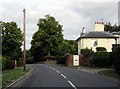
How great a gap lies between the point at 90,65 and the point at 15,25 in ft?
58.5

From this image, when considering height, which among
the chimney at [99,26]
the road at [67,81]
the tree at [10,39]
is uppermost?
the chimney at [99,26]

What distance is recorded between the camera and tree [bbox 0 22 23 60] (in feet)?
209

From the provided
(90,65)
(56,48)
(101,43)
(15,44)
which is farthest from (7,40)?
(56,48)

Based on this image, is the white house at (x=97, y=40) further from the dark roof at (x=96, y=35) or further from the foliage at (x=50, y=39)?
the foliage at (x=50, y=39)

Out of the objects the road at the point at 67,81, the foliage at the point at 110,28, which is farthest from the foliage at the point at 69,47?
the road at the point at 67,81

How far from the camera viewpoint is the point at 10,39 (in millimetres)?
63938

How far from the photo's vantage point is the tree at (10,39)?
6384cm

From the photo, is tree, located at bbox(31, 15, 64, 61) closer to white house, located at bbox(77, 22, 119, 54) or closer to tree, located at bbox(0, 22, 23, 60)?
white house, located at bbox(77, 22, 119, 54)

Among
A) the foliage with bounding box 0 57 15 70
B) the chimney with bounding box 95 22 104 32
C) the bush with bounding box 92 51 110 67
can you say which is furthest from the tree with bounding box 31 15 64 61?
the foliage with bounding box 0 57 15 70

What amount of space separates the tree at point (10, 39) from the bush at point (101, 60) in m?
15.1

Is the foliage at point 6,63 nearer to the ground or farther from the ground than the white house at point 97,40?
nearer to the ground

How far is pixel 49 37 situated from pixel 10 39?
172 ft

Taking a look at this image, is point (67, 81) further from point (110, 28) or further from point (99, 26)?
point (110, 28)

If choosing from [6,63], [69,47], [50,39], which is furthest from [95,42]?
[69,47]
